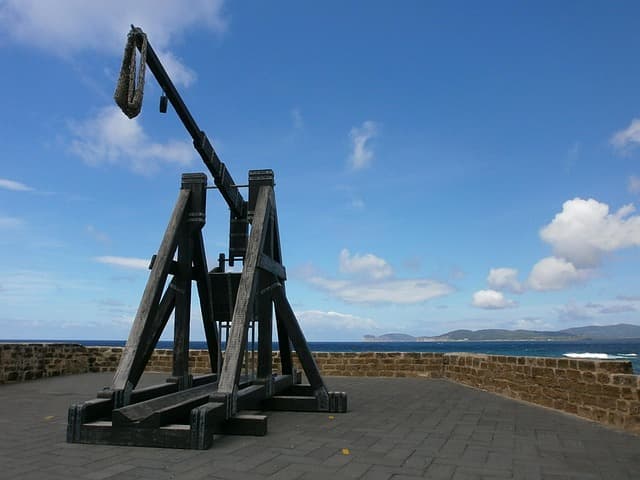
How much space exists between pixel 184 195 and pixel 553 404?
6.45m

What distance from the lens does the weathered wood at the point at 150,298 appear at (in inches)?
225

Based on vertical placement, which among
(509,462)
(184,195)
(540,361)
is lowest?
(509,462)

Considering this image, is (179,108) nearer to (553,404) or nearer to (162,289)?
(162,289)

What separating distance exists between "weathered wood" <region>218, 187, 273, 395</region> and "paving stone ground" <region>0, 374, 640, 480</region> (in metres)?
0.65

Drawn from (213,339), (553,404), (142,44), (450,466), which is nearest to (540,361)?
(553,404)

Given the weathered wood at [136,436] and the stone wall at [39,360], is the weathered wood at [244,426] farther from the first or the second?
the stone wall at [39,360]

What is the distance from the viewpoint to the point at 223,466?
430 cm

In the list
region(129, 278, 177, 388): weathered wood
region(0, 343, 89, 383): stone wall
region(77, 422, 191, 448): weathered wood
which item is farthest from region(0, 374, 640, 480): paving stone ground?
region(0, 343, 89, 383): stone wall

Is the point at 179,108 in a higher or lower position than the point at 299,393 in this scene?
higher

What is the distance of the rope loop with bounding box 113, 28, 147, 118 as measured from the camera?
16.1 feet

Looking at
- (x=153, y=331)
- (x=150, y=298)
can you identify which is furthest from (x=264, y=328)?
(x=150, y=298)

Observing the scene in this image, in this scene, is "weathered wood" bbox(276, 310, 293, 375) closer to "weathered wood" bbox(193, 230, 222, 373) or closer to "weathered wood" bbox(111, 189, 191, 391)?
"weathered wood" bbox(193, 230, 222, 373)

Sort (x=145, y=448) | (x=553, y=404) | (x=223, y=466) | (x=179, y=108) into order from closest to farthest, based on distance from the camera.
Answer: (x=223, y=466), (x=145, y=448), (x=179, y=108), (x=553, y=404)

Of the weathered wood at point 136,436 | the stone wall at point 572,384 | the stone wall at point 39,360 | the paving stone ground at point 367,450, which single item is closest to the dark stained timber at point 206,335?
the weathered wood at point 136,436
